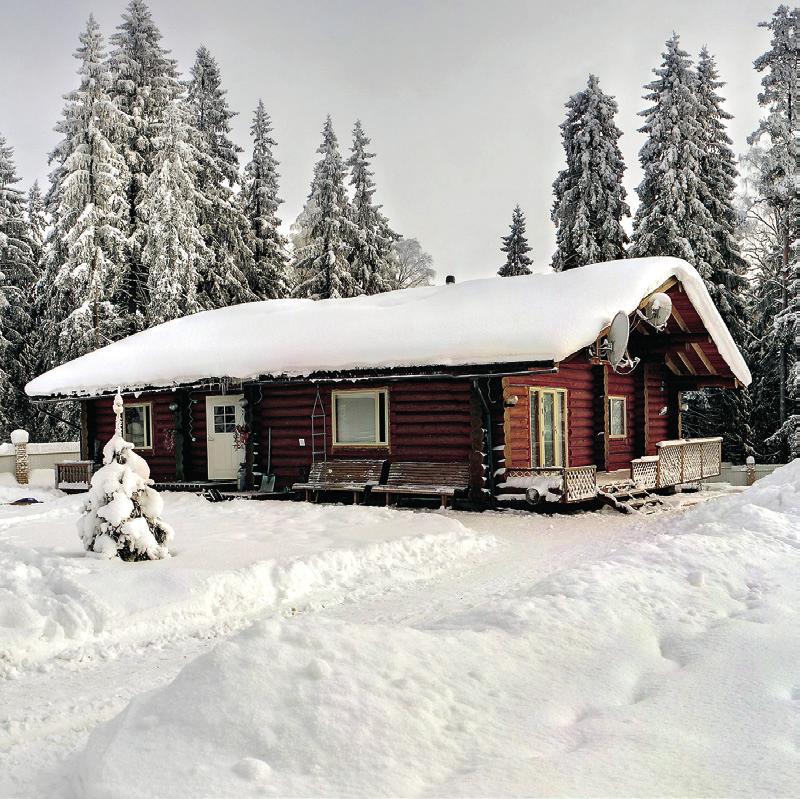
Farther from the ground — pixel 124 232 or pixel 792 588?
pixel 124 232

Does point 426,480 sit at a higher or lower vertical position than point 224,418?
lower

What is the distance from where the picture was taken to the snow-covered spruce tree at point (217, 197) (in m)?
32.2

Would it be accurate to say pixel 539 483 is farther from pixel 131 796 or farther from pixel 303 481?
pixel 131 796

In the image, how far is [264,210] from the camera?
36.8 m

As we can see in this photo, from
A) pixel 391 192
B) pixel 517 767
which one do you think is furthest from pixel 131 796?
pixel 391 192

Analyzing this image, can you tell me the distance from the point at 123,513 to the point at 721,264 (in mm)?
26157

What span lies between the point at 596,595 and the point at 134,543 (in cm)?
529

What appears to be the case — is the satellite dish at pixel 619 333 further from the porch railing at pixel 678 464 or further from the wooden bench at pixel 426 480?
the wooden bench at pixel 426 480

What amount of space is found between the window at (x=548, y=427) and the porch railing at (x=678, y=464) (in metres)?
1.61

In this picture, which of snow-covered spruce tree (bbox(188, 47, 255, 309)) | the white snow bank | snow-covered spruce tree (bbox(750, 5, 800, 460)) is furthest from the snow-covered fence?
snow-covered spruce tree (bbox(750, 5, 800, 460))

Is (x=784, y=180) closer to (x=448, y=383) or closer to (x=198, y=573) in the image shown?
(x=448, y=383)

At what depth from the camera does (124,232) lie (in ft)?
98.1

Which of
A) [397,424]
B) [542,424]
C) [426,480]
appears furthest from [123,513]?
[542,424]

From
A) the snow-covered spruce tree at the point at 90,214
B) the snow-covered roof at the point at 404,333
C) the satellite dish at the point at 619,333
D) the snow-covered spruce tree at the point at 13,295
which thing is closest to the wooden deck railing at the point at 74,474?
the snow-covered roof at the point at 404,333
